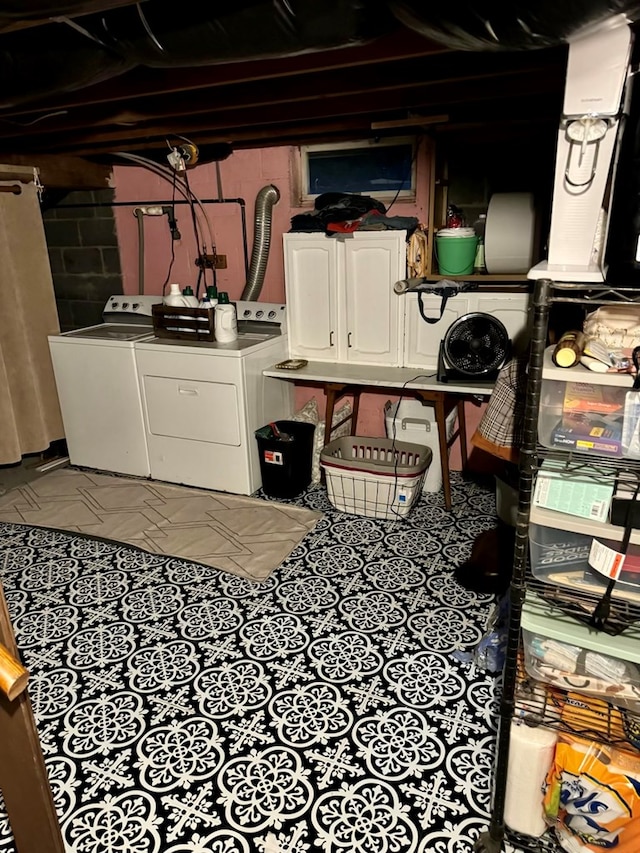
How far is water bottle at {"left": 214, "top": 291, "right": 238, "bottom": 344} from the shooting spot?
329 cm

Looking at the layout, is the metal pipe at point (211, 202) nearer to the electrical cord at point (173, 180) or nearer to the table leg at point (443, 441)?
the electrical cord at point (173, 180)

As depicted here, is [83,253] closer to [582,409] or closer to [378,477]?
[378,477]

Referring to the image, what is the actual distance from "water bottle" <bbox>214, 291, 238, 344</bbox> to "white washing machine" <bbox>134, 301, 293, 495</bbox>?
44 mm

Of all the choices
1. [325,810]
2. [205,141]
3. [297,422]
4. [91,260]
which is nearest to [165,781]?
[325,810]

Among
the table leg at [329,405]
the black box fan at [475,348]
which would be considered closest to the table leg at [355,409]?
the table leg at [329,405]

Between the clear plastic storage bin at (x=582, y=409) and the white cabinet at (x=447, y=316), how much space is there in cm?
160

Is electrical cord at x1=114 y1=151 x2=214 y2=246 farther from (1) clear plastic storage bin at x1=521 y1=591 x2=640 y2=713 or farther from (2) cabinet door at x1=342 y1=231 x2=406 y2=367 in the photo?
(1) clear plastic storage bin at x1=521 y1=591 x2=640 y2=713

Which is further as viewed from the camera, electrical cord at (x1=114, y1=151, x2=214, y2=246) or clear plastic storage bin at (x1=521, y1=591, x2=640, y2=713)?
electrical cord at (x1=114, y1=151, x2=214, y2=246)

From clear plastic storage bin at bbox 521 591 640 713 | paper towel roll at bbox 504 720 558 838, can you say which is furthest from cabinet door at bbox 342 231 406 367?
paper towel roll at bbox 504 720 558 838

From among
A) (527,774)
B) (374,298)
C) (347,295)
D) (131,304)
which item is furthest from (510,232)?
(131,304)

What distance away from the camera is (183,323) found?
3.41 metres

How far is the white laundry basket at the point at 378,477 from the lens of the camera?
9.71 feet

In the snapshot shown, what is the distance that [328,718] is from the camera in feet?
6.14

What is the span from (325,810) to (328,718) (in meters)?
0.31
